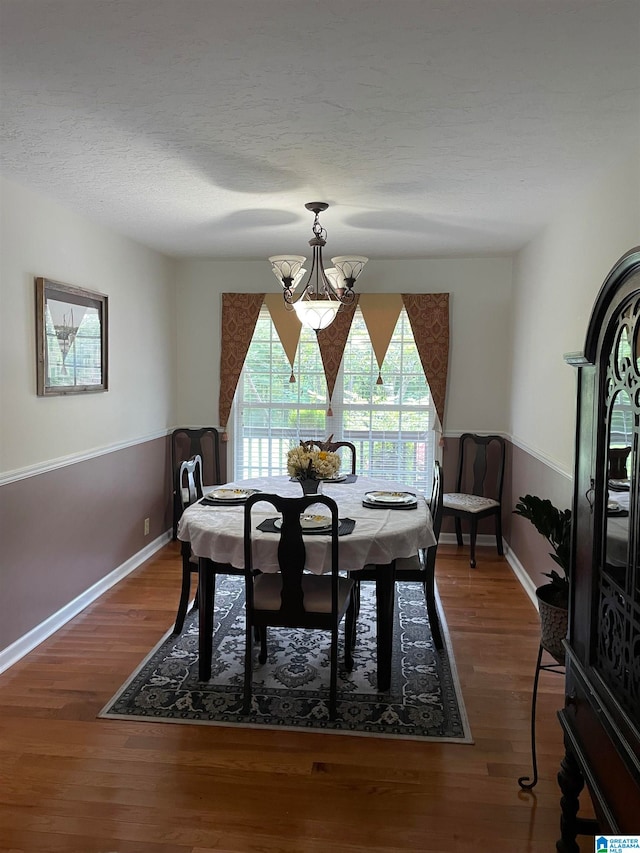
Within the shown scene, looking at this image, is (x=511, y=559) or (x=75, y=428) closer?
(x=75, y=428)

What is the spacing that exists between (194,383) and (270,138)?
3329mm

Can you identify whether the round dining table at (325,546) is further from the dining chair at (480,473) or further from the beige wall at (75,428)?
the dining chair at (480,473)

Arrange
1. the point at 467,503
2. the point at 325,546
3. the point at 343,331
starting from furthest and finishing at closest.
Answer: the point at 343,331
the point at 467,503
the point at 325,546

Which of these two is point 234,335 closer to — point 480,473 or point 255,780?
point 480,473

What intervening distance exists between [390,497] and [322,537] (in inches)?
33.1

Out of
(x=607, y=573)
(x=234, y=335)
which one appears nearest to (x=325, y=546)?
(x=607, y=573)

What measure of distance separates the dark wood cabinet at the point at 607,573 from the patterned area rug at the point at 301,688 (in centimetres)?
94

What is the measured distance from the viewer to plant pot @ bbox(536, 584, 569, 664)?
2.10 m

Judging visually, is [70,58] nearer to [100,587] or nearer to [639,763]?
[639,763]

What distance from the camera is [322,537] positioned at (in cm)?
277

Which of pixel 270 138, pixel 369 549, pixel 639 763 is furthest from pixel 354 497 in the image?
pixel 639 763

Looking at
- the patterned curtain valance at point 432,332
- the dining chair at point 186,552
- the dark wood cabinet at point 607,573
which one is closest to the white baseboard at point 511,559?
the patterned curtain valance at point 432,332

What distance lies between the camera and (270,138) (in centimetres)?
254

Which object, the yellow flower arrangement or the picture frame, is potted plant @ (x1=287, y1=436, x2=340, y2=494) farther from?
the picture frame
